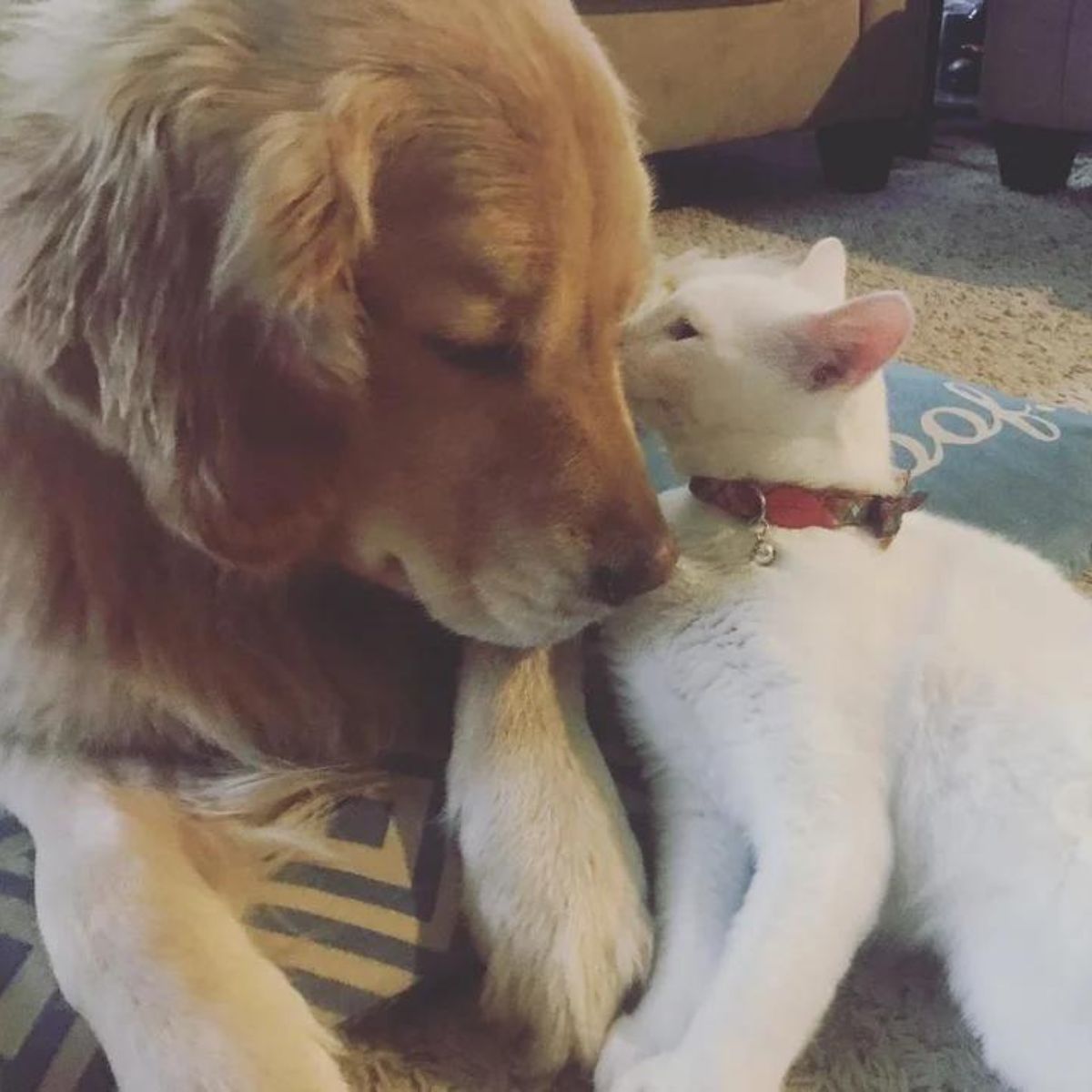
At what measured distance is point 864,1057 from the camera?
96 cm

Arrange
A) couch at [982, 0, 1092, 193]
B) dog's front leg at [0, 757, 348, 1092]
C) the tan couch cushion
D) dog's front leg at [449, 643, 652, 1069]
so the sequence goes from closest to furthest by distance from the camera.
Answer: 1. dog's front leg at [0, 757, 348, 1092]
2. dog's front leg at [449, 643, 652, 1069]
3. the tan couch cushion
4. couch at [982, 0, 1092, 193]

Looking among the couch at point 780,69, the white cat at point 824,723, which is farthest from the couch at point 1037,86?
the white cat at point 824,723

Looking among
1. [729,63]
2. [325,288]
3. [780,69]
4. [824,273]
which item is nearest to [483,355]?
[325,288]

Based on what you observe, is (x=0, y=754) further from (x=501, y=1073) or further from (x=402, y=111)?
(x=402, y=111)

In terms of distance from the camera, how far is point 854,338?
1.08m

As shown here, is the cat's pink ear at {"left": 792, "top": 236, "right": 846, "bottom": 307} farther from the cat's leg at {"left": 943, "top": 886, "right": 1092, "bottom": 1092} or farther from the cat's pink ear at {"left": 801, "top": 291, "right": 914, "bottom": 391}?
the cat's leg at {"left": 943, "top": 886, "right": 1092, "bottom": 1092}

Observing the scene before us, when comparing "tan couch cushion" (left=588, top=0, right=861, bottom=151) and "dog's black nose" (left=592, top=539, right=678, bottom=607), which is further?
"tan couch cushion" (left=588, top=0, right=861, bottom=151)

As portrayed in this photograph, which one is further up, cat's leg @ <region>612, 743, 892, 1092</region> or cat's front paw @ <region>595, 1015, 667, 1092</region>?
cat's leg @ <region>612, 743, 892, 1092</region>

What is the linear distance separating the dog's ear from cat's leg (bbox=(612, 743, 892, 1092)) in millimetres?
416

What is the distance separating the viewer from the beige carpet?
0.96m

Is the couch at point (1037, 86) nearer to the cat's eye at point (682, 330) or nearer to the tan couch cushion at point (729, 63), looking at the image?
the tan couch cushion at point (729, 63)

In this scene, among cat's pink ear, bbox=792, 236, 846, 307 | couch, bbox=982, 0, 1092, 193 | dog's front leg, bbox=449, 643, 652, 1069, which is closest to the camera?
dog's front leg, bbox=449, 643, 652, 1069

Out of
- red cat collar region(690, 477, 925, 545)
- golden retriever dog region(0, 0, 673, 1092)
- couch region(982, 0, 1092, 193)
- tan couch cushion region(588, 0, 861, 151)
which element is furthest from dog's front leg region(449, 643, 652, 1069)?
couch region(982, 0, 1092, 193)

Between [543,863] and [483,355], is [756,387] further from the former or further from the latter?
[543,863]
